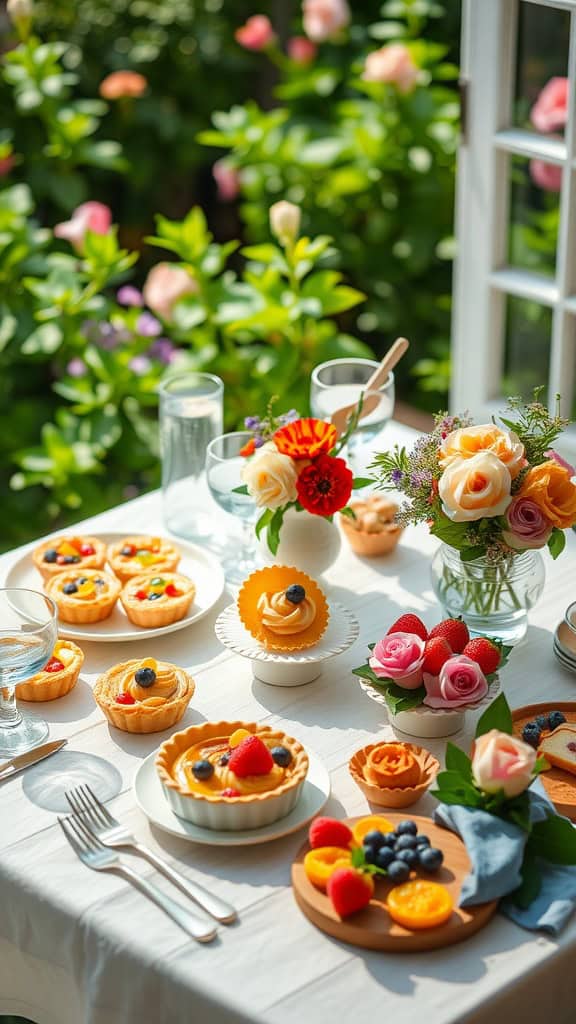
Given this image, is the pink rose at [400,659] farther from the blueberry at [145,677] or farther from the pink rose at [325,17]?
the pink rose at [325,17]

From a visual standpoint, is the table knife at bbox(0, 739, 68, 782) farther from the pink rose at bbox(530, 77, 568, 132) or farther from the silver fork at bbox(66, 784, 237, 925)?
the pink rose at bbox(530, 77, 568, 132)

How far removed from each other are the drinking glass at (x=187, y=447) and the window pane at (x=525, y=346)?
1024mm

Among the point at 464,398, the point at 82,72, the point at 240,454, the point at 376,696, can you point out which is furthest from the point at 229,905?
the point at 82,72

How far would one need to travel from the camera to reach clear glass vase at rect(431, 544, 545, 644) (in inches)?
67.7

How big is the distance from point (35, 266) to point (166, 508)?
120cm

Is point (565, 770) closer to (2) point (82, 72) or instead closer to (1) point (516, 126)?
(1) point (516, 126)

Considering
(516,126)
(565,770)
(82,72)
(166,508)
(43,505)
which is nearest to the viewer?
(565,770)

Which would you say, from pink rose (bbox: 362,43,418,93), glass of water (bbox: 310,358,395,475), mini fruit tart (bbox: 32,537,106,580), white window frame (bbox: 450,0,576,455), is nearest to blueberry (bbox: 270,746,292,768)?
mini fruit tart (bbox: 32,537,106,580)

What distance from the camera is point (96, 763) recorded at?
5.16 feet

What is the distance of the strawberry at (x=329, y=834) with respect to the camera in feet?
4.51

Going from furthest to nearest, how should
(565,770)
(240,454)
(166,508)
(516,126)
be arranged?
(516,126) → (166,508) → (240,454) → (565,770)

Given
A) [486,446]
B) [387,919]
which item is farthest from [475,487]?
[387,919]

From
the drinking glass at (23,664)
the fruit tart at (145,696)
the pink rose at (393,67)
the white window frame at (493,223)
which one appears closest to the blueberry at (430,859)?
the fruit tart at (145,696)

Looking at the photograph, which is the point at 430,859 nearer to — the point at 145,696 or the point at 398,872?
the point at 398,872
